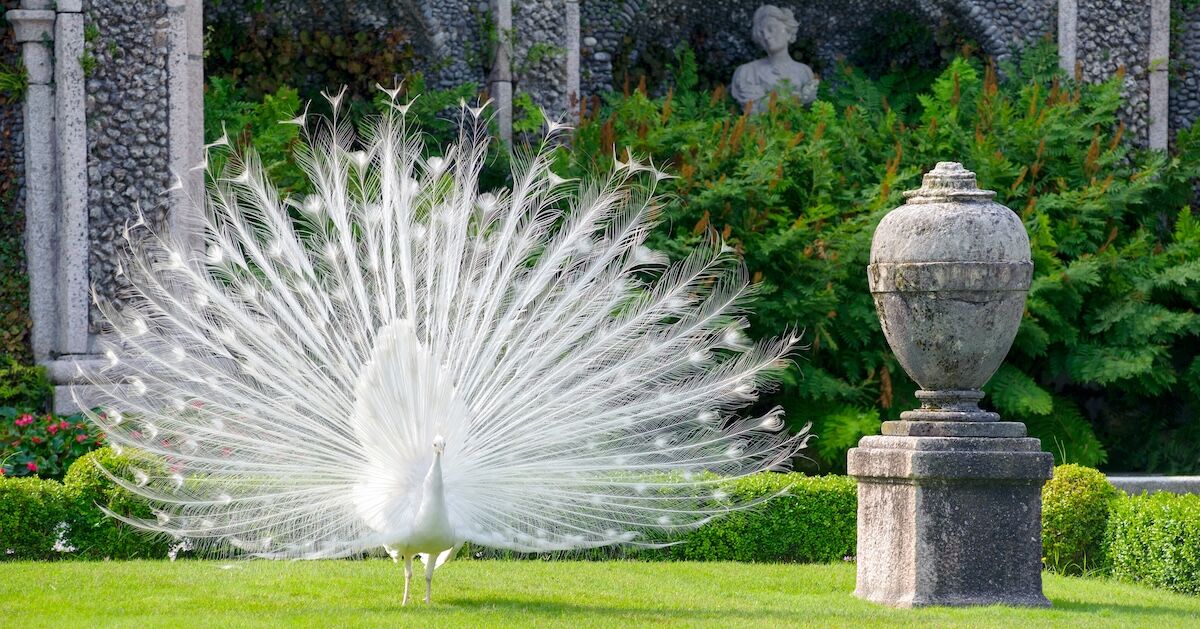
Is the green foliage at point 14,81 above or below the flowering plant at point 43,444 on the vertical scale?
above

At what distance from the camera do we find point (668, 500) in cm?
776

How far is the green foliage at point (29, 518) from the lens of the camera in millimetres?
8711

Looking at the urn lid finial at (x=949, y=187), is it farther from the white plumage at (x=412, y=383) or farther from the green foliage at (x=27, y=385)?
the green foliage at (x=27, y=385)

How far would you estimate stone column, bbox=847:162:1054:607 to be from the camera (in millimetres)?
6922

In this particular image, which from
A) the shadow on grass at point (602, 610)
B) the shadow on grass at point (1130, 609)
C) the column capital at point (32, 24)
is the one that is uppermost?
the column capital at point (32, 24)

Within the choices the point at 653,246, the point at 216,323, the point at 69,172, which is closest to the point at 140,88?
the point at 69,172

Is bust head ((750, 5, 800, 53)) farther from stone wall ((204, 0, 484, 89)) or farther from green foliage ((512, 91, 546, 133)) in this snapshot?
stone wall ((204, 0, 484, 89))

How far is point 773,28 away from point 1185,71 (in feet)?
14.3

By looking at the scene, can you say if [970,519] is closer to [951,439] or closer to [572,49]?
[951,439]

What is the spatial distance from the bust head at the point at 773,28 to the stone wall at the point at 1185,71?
401 cm

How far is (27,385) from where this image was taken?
11.8 metres

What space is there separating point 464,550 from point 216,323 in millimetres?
2341

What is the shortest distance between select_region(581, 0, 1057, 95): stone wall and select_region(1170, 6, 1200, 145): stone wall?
4.88 feet

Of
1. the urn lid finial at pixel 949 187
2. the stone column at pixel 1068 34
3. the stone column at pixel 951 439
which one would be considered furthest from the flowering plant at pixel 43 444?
the stone column at pixel 1068 34
